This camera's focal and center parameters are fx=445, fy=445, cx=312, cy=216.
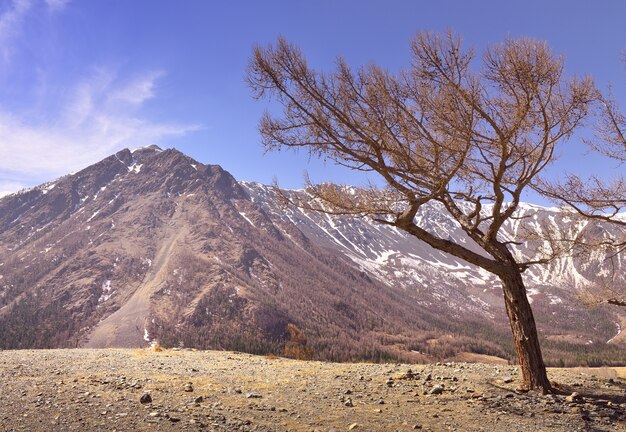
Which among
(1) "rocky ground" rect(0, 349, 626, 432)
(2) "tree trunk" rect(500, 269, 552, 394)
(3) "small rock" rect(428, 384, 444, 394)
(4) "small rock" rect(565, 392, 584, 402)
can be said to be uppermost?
(2) "tree trunk" rect(500, 269, 552, 394)

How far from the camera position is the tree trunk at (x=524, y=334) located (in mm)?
9500

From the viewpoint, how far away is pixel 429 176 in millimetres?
9273

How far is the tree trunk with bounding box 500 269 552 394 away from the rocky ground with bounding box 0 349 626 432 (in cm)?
53

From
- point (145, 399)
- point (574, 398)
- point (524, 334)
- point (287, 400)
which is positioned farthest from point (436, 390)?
point (145, 399)

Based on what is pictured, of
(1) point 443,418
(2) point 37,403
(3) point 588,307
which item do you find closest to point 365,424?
(1) point 443,418

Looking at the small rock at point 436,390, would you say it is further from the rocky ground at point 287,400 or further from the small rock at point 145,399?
the small rock at point 145,399

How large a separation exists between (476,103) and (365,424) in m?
6.51

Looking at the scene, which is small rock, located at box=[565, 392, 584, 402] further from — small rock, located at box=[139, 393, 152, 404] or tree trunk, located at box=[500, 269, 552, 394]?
small rock, located at box=[139, 393, 152, 404]

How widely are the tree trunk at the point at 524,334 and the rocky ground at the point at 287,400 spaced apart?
0.53 meters

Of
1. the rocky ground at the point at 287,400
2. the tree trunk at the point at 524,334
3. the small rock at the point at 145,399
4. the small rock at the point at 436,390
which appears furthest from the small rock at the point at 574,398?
the small rock at the point at 145,399

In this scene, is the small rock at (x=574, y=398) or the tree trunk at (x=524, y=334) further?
the tree trunk at (x=524, y=334)

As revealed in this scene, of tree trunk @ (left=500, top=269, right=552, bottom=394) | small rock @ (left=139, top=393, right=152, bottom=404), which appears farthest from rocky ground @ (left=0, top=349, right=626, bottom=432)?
tree trunk @ (left=500, top=269, right=552, bottom=394)

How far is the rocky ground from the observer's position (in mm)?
6742

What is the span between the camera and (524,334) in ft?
31.9
